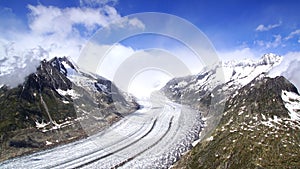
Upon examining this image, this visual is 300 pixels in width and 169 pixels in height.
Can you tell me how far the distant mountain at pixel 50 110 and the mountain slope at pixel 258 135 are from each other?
54454 mm

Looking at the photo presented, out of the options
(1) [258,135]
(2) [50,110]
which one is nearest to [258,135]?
(1) [258,135]

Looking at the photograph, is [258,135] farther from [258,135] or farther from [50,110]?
[50,110]

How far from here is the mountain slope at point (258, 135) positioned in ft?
278

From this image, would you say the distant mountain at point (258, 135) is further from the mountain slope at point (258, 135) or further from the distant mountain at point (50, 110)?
the distant mountain at point (50, 110)

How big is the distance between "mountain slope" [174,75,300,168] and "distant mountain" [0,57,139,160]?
179 ft

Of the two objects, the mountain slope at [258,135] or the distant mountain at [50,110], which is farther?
the distant mountain at [50,110]

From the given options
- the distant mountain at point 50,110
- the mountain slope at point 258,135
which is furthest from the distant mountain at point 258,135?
the distant mountain at point 50,110

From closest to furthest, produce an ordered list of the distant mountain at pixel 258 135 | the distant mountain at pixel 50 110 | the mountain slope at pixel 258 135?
1. the mountain slope at pixel 258 135
2. the distant mountain at pixel 258 135
3. the distant mountain at pixel 50 110

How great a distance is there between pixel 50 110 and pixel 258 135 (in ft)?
290

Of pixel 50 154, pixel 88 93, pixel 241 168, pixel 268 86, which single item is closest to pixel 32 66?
pixel 88 93

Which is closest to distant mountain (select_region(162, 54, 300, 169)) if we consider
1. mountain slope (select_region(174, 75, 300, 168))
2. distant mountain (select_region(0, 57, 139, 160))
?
mountain slope (select_region(174, 75, 300, 168))

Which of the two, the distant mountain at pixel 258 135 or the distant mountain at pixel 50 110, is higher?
the distant mountain at pixel 50 110

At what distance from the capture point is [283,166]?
260ft

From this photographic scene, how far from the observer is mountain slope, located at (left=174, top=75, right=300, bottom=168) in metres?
84.6
